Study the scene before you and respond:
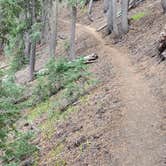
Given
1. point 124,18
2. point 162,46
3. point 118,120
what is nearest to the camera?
point 118,120

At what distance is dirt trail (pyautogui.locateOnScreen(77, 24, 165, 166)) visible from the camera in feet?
31.1

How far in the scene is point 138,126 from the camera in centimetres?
1106

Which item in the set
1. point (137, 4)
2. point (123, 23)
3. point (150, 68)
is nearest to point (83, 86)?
point (150, 68)

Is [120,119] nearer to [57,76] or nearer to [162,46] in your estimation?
[162,46]

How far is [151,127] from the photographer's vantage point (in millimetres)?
10805

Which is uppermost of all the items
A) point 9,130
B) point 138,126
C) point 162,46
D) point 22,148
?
point 162,46

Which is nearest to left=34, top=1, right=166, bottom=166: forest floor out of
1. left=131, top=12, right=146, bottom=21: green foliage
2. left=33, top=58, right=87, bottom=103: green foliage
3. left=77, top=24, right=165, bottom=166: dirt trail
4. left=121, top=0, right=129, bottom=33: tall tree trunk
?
left=77, top=24, right=165, bottom=166: dirt trail

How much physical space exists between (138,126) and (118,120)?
2.76 ft

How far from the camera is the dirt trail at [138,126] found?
9492mm

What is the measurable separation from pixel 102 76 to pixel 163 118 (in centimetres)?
640

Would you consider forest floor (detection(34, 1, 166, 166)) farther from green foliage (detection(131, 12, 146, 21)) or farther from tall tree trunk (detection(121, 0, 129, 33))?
green foliage (detection(131, 12, 146, 21))

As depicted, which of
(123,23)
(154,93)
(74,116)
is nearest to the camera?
(154,93)

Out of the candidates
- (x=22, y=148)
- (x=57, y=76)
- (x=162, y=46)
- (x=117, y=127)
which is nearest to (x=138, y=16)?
(x=162, y=46)

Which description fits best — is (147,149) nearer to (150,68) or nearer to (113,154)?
(113,154)
